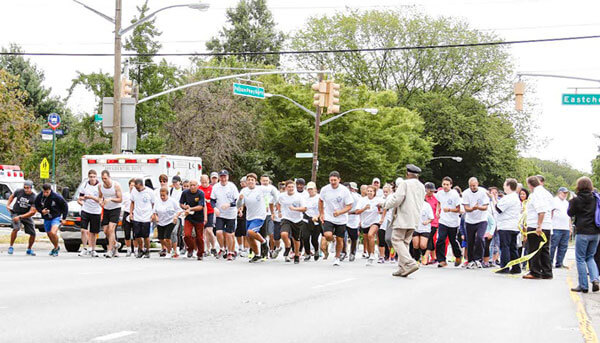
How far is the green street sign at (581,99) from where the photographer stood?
3003cm

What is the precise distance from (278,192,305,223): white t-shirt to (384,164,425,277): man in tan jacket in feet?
12.3

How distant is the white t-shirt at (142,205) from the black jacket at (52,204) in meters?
1.51

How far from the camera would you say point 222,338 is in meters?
7.32

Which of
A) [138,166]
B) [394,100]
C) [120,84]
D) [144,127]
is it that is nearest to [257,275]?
[138,166]

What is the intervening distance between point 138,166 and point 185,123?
2574cm

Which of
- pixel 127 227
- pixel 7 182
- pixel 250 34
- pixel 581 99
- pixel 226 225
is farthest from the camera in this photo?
pixel 250 34

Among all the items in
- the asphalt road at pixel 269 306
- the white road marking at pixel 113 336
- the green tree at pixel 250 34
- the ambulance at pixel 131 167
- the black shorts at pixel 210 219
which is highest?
A: the green tree at pixel 250 34

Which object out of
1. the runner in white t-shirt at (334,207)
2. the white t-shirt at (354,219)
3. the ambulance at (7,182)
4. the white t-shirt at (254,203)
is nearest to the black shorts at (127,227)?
the white t-shirt at (254,203)

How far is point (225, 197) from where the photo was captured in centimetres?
1834

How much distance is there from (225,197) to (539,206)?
6.91m

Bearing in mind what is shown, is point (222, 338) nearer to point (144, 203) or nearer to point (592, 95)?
point (144, 203)

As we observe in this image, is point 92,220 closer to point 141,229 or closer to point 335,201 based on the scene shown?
point 141,229

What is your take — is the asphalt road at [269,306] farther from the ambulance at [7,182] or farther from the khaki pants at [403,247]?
the ambulance at [7,182]

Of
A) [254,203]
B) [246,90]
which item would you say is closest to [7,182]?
[246,90]
